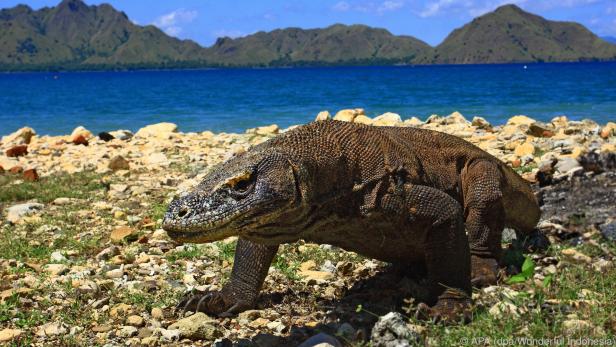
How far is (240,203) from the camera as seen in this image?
4406 millimetres

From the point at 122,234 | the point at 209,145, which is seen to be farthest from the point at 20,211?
the point at 209,145

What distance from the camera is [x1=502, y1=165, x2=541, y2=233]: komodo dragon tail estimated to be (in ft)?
21.6

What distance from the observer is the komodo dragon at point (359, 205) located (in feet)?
14.6

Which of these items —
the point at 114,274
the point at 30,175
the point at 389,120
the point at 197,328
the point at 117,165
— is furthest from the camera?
the point at 389,120

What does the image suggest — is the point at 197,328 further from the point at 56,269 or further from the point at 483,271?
the point at 56,269

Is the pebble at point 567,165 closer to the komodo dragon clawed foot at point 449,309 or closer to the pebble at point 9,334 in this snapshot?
the komodo dragon clawed foot at point 449,309

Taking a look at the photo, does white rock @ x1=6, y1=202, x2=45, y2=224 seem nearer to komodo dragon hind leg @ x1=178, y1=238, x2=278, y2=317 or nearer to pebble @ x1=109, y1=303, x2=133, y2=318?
pebble @ x1=109, y1=303, x2=133, y2=318

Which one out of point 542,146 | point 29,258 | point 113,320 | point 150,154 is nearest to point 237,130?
point 150,154

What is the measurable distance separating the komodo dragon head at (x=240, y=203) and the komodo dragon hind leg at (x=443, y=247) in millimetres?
988

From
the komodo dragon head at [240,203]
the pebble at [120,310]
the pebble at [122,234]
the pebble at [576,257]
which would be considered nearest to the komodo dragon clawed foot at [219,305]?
the pebble at [120,310]

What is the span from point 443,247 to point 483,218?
86cm

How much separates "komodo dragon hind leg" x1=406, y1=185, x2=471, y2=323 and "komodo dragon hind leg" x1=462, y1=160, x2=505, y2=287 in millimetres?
647

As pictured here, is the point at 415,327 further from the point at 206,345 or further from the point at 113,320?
the point at 113,320

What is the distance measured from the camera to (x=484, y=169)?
19.9 ft
